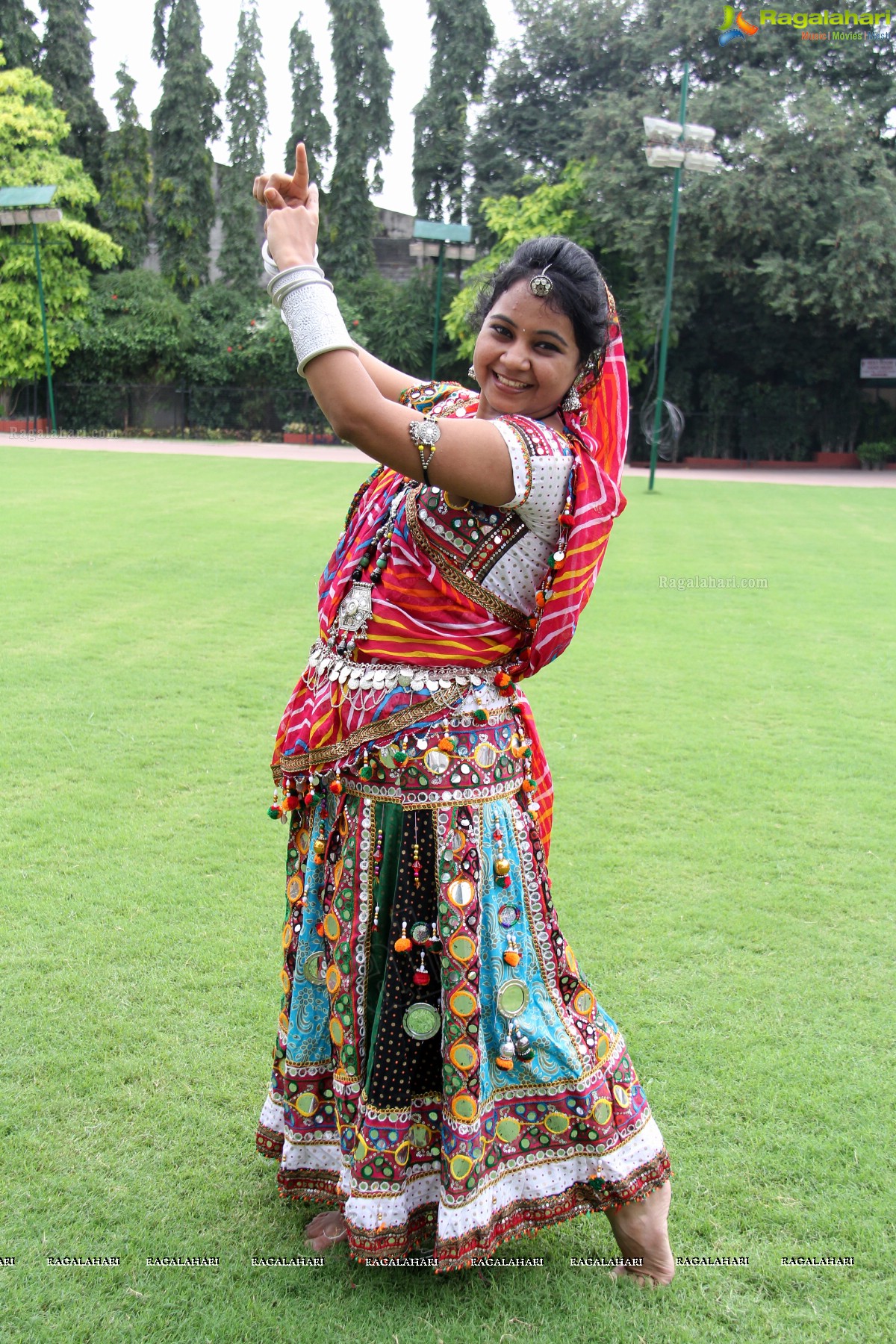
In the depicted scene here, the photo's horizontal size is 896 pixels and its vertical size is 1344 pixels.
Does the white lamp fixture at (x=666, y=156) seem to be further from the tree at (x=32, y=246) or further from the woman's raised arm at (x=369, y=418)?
the woman's raised arm at (x=369, y=418)

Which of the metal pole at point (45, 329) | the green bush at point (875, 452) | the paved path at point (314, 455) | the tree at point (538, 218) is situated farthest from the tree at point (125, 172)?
the green bush at point (875, 452)

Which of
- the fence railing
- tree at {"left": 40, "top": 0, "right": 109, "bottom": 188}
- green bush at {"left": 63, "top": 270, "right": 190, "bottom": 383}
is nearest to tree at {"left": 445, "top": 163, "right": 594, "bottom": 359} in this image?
the fence railing

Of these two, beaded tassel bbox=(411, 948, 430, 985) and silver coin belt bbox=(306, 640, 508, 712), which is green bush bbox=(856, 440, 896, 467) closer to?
silver coin belt bbox=(306, 640, 508, 712)

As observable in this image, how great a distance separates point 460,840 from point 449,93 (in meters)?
32.5

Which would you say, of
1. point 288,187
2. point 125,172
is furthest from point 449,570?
point 125,172

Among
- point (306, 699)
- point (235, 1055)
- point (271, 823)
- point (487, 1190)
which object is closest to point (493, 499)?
point (306, 699)

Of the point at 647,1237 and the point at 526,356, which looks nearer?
the point at 526,356

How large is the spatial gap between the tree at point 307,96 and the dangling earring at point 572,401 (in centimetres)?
3155

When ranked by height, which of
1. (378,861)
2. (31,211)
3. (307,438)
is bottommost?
(378,861)

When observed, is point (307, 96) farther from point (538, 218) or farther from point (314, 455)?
point (314, 455)

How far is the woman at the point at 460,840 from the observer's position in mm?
2027

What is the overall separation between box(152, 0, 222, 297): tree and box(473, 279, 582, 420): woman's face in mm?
29533

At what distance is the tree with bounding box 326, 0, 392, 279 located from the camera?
3030cm

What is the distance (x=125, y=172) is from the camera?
28688 mm
